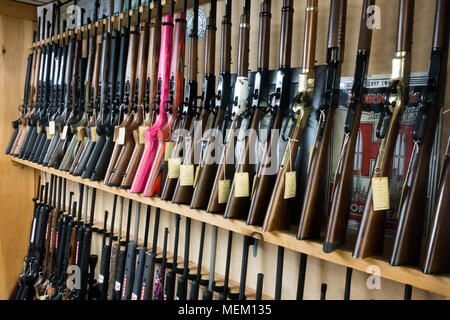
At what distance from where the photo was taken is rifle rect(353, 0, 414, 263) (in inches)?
40.1

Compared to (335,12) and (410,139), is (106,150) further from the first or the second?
(410,139)

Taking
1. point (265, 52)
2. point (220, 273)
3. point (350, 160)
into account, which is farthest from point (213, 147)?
point (220, 273)

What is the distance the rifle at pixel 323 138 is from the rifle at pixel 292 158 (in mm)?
72

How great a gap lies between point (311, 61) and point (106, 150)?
1309 millimetres

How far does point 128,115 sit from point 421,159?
1607 millimetres

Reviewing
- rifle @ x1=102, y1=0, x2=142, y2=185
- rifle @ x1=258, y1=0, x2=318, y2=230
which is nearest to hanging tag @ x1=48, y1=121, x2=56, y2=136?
rifle @ x1=102, y1=0, x2=142, y2=185

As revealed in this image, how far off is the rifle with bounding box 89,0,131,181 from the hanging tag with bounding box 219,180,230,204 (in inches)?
36.7

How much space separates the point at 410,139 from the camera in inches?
47.4

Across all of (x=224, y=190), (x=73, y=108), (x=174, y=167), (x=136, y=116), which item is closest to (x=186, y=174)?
(x=174, y=167)

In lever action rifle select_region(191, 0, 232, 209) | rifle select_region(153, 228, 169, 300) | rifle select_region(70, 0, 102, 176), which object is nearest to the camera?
lever action rifle select_region(191, 0, 232, 209)

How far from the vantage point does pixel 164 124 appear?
75.3 inches

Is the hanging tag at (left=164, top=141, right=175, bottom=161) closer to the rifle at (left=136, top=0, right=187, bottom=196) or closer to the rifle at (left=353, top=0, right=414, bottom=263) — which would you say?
the rifle at (left=136, top=0, right=187, bottom=196)

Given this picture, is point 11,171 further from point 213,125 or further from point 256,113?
point 256,113

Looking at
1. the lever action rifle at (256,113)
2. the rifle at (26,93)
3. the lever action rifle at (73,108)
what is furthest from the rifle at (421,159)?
the rifle at (26,93)
